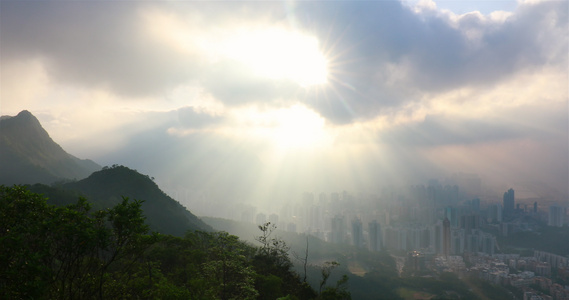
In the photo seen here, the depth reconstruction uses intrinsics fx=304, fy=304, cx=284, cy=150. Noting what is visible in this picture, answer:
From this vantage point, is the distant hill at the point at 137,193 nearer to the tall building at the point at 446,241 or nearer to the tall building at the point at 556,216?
the tall building at the point at 446,241

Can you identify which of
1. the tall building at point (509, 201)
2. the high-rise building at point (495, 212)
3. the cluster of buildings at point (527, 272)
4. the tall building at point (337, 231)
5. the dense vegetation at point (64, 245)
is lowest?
the cluster of buildings at point (527, 272)

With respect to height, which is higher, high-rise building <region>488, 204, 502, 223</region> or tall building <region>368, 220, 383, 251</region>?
high-rise building <region>488, 204, 502, 223</region>

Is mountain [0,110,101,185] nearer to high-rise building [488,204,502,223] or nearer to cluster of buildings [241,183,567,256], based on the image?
cluster of buildings [241,183,567,256]

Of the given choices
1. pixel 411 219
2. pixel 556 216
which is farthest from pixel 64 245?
pixel 556 216

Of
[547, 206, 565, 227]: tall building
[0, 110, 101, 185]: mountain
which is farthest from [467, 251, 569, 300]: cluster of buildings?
[0, 110, 101, 185]: mountain

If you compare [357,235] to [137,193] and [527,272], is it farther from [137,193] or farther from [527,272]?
[137,193]

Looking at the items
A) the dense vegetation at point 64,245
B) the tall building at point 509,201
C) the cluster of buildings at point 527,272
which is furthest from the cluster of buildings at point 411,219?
the dense vegetation at point 64,245
